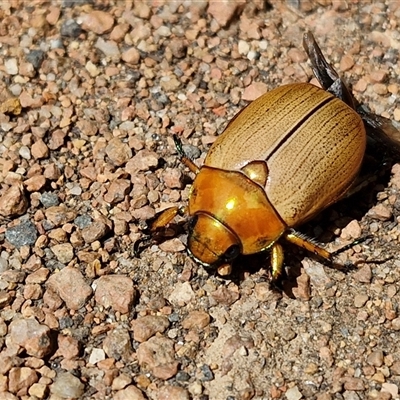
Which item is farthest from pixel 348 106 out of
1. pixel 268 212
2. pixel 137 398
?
pixel 137 398

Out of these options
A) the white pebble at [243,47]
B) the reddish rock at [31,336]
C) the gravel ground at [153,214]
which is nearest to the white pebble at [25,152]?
the gravel ground at [153,214]

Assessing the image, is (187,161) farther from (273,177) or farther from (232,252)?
(232,252)

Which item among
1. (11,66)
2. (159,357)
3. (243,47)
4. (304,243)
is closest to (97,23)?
(11,66)

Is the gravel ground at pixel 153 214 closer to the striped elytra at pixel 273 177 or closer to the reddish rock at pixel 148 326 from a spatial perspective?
Result: the reddish rock at pixel 148 326

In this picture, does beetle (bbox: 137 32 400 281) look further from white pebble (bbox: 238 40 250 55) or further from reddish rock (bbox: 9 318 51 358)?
white pebble (bbox: 238 40 250 55)

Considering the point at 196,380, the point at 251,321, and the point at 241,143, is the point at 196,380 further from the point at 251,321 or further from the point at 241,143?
the point at 241,143

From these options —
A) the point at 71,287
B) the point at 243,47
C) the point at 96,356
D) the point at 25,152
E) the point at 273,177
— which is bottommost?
the point at 96,356
